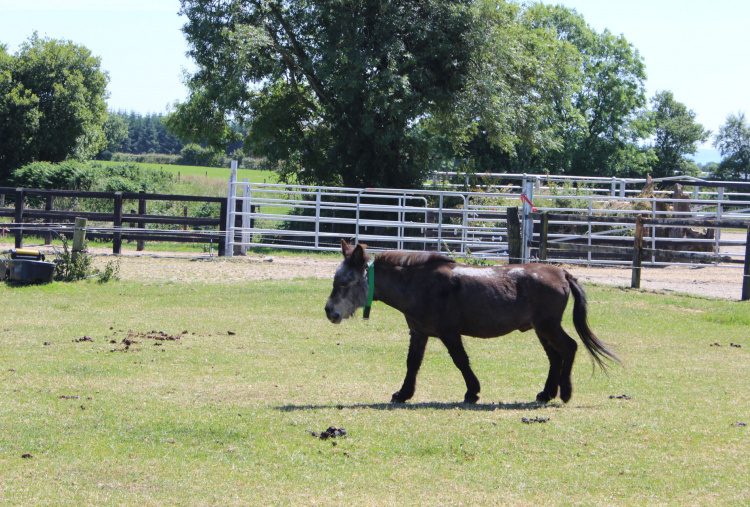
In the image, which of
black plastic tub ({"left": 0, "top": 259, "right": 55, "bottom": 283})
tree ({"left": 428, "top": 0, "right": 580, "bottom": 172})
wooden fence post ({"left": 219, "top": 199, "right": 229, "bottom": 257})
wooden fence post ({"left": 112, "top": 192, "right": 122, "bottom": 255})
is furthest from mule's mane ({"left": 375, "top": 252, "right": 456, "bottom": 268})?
tree ({"left": 428, "top": 0, "right": 580, "bottom": 172})

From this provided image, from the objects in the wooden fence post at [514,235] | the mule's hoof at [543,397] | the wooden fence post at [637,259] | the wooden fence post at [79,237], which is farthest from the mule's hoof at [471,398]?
the wooden fence post at [79,237]

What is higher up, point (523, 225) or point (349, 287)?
point (523, 225)

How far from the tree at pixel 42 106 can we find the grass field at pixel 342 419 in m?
32.3

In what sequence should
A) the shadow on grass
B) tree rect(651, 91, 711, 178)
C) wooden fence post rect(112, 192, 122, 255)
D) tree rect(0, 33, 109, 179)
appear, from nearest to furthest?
the shadow on grass < wooden fence post rect(112, 192, 122, 255) < tree rect(0, 33, 109, 179) < tree rect(651, 91, 711, 178)

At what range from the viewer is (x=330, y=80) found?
24.9 m

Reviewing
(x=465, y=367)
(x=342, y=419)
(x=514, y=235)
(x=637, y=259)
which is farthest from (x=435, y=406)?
(x=637, y=259)

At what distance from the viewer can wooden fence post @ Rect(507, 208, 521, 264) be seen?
15.8 meters

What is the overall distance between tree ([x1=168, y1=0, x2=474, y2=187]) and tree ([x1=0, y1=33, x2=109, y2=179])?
1390 centimetres

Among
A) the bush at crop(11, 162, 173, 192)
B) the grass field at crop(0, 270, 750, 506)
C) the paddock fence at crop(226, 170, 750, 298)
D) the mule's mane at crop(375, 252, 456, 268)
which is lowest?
the grass field at crop(0, 270, 750, 506)

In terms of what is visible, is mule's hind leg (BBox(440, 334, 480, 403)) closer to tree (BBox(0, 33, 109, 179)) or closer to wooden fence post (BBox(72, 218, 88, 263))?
wooden fence post (BBox(72, 218, 88, 263))

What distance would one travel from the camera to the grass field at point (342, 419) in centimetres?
452

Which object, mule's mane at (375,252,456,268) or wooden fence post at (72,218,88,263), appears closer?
mule's mane at (375,252,456,268)

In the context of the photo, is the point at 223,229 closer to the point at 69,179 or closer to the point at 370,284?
the point at 370,284

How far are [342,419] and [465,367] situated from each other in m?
1.40
